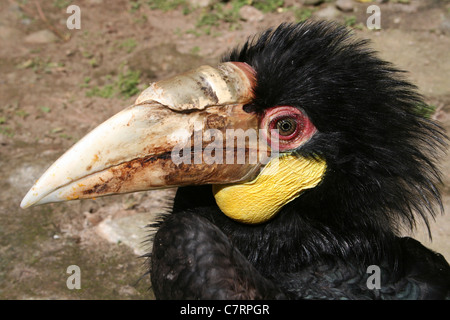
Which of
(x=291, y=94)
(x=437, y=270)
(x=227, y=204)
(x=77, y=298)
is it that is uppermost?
(x=291, y=94)

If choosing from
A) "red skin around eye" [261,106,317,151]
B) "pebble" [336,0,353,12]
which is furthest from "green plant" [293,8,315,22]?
"red skin around eye" [261,106,317,151]

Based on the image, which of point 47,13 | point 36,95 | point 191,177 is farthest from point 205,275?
point 47,13

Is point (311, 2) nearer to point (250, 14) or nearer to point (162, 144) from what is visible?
point (250, 14)

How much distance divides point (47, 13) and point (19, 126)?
8.51 feet

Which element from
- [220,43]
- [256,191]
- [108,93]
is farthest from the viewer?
[220,43]

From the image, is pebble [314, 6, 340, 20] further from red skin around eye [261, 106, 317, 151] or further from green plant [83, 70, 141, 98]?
red skin around eye [261, 106, 317, 151]

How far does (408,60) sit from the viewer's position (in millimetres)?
6293

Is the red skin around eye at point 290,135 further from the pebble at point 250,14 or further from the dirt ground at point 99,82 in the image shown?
the pebble at point 250,14

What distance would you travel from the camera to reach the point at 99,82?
20.7 ft

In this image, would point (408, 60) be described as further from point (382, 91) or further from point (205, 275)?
point (205, 275)

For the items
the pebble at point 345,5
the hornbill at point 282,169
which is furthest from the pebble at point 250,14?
the hornbill at point 282,169

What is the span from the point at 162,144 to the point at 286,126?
2.22 feet

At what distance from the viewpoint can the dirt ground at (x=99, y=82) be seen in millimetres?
4086

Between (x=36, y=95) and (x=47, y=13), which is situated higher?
(x=47, y=13)
